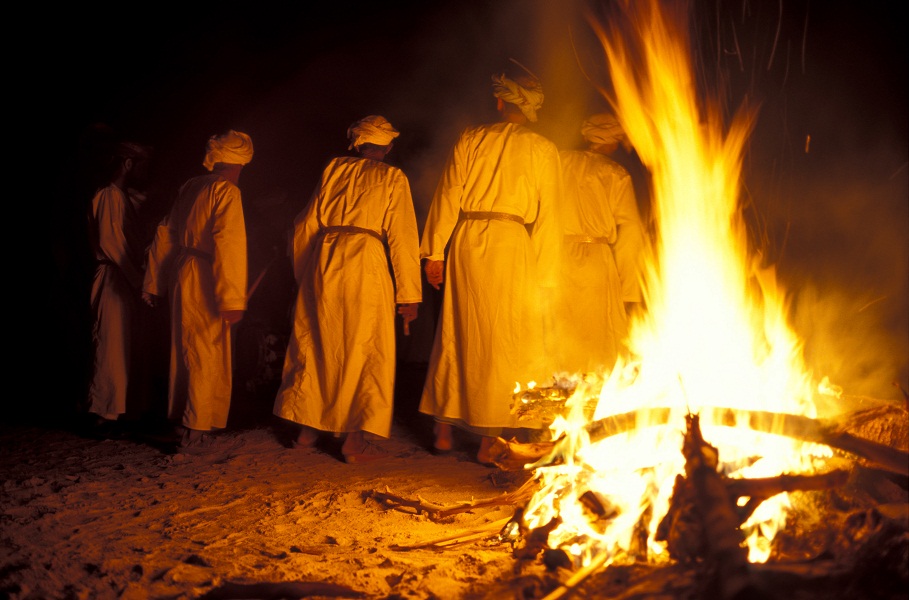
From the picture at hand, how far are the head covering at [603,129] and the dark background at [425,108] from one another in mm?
941

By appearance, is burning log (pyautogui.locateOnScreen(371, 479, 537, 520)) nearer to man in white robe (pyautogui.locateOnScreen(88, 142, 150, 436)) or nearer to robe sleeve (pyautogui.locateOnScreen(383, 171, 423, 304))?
robe sleeve (pyautogui.locateOnScreen(383, 171, 423, 304))

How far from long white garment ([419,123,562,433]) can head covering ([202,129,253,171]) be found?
1.67m

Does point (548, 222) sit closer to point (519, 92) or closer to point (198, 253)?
point (519, 92)

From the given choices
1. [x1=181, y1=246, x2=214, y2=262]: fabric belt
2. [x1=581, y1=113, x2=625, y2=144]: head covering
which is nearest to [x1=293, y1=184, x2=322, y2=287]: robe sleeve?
[x1=181, y1=246, x2=214, y2=262]: fabric belt

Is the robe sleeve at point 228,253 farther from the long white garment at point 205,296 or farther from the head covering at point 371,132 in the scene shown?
the head covering at point 371,132

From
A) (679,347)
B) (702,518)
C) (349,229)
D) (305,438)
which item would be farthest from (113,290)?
(702,518)

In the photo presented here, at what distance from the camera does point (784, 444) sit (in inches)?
Result: 120

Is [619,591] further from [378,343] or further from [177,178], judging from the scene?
[177,178]

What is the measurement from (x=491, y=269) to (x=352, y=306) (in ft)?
3.38

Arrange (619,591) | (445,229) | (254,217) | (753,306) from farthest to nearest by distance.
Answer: (254,217)
(445,229)
(753,306)
(619,591)

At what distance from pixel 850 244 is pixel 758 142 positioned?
1.26 meters

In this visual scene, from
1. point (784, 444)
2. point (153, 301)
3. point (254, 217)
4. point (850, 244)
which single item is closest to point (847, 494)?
point (784, 444)

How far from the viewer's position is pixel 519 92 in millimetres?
5270

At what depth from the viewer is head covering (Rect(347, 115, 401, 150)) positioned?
5449 millimetres
